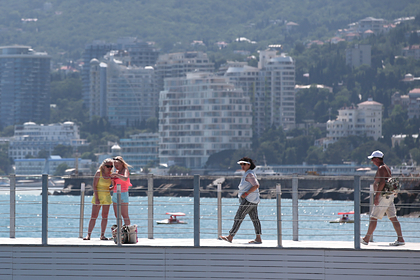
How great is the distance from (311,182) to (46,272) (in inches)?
2951

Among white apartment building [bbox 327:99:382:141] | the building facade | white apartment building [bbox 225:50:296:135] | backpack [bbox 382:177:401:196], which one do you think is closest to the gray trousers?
backpack [bbox 382:177:401:196]

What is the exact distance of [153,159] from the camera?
149 metres

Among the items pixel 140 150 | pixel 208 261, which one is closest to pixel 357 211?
pixel 208 261

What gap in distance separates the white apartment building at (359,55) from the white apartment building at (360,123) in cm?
3471

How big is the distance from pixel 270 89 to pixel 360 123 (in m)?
26.4

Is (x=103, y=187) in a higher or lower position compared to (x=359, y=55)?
lower

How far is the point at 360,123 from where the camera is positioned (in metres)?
143

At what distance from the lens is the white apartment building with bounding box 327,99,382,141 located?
141375 millimetres

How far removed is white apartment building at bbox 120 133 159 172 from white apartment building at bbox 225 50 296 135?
21.8m

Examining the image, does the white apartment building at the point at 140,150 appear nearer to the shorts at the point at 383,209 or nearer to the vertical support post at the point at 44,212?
the vertical support post at the point at 44,212

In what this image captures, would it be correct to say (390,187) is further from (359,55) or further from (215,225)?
(359,55)

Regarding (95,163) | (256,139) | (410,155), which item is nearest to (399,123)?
(410,155)

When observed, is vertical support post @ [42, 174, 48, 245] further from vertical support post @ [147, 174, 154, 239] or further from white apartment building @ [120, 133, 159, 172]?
white apartment building @ [120, 133, 159, 172]

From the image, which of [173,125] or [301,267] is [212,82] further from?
[301,267]
